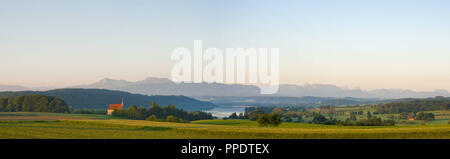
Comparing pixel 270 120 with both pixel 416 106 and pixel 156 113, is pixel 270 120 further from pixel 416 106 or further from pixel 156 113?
pixel 416 106

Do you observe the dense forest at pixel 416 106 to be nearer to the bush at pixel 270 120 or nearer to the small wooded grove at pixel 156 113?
the small wooded grove at pixel 156 113

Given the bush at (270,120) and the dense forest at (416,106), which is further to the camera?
the dense forest at (416,106)

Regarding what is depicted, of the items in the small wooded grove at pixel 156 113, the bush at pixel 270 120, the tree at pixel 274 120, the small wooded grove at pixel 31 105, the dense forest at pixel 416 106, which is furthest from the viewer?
the dense forest at pixel 416 106

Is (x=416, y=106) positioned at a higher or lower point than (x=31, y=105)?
lower

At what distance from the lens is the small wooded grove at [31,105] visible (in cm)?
12144

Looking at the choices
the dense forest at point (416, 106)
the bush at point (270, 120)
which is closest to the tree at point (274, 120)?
the bush at point (270, 120)

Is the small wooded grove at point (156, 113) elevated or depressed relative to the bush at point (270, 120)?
depressed

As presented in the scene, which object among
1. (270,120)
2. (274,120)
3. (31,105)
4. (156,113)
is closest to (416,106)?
(156,113)

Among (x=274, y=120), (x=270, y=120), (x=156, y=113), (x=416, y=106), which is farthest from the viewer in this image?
(x=416, y=106)

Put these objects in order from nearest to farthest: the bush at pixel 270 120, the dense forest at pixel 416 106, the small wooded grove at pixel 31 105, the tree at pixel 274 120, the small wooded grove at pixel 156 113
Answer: the tree at pixel 274 120, the bush at pixel 270 120, the small wooded grove at pixel 156 113, the small wooded grove at pixel 31 105, the dense forest at pixel 416 106

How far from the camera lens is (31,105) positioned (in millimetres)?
123438
